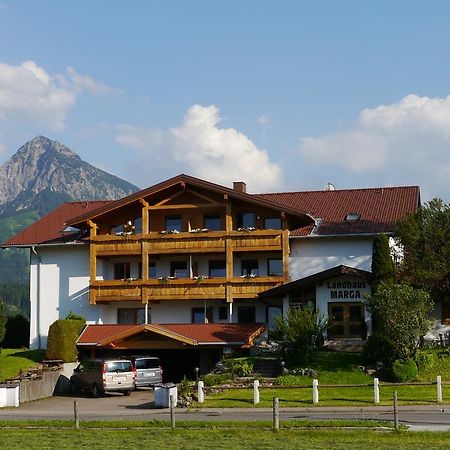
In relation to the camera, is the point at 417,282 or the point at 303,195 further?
the point at 303,195

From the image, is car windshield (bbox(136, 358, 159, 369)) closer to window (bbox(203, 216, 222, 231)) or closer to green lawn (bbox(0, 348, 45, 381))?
green lawn (bbox(0, 348, 45, 381))

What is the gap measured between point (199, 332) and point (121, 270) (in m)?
8.25

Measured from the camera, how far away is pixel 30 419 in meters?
30.1

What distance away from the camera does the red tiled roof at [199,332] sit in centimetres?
4631

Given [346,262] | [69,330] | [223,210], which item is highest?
[223,210]

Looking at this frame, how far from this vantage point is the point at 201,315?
52.2 meters

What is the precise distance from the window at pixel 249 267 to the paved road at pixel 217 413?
15.3 m

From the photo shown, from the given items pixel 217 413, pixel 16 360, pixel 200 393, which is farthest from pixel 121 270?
pixel 217 413

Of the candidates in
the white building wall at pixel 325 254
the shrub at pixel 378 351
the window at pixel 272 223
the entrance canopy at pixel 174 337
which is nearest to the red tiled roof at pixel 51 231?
the entrance canopy at pixel 174 337

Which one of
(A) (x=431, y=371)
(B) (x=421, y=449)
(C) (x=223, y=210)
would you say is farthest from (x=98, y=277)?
(B) (x=421, y=449)

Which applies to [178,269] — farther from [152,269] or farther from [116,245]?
[116,245]

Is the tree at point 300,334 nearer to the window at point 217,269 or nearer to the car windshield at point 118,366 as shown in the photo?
the car windshield at point 118,366

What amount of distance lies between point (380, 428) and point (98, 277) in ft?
102

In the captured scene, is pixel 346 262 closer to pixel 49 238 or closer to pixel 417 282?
pixel 417 282
